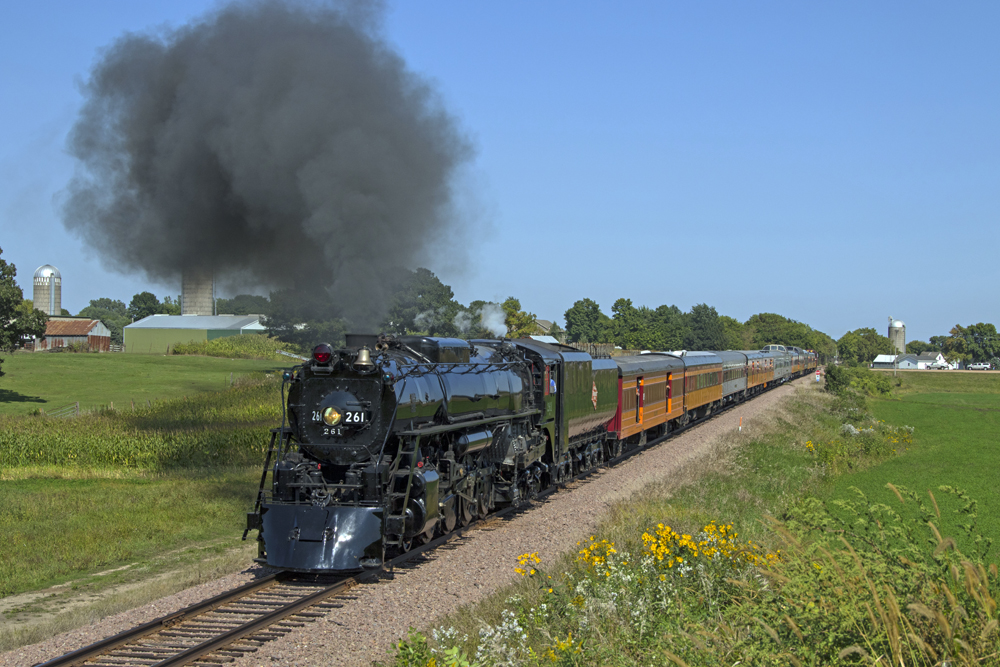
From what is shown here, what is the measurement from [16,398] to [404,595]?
3924 cm

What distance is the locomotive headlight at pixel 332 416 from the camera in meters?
10.1

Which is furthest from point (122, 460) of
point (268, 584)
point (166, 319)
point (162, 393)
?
point (166, 319)

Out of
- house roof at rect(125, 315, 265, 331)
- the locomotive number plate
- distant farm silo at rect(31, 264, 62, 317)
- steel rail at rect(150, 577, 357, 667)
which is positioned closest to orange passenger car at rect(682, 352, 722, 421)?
the locomotive number plate

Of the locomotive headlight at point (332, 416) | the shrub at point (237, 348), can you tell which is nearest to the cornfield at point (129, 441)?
the locomotive headlight at point (332, 416)

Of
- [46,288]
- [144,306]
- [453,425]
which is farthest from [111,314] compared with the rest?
[453,425]

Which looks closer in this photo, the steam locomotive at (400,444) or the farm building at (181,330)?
the steam locomotive at (400,444)

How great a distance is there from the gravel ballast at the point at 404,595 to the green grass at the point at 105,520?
2.92 metres

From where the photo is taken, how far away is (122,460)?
2072 centimetres

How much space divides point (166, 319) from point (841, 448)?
7402 cm

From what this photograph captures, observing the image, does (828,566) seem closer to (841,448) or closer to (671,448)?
(671,448)

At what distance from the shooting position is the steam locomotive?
9.43 metres

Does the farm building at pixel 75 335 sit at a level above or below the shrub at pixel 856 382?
above

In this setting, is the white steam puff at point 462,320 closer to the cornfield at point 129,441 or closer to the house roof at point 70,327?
the cornfield at point 129,441

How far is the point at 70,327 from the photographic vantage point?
8712cm
